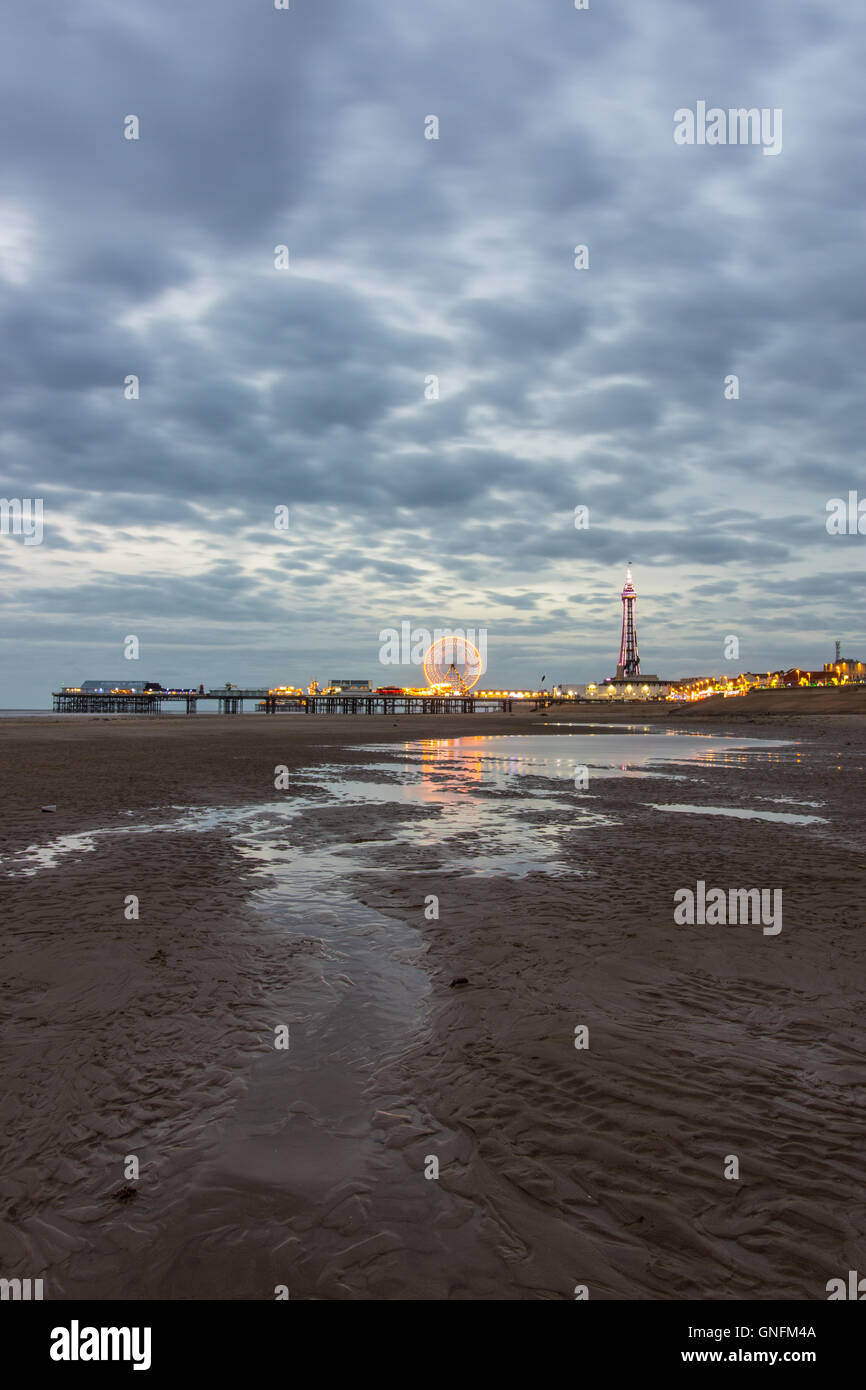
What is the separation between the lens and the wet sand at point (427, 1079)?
3340 mm

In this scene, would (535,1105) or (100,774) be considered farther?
(100,774)

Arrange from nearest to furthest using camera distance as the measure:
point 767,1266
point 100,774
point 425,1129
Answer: point 767,1266
point 425,1129
point 100,774

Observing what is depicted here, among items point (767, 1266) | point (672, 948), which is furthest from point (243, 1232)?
point (672, 948)

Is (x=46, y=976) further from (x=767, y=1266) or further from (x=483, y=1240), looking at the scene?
(x=767, y=1266)

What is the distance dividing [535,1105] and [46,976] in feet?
16.2

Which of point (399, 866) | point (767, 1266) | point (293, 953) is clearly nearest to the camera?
point (767, 1266)

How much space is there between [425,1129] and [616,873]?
7079 millimetres

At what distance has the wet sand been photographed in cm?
334

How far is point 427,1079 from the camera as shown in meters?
4.95
